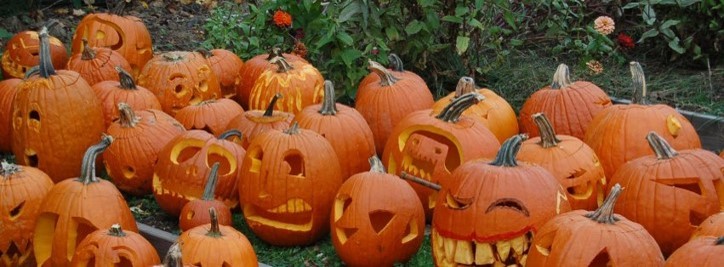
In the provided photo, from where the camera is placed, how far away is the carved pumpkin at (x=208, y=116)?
5.87 meters

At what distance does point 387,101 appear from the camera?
590cm

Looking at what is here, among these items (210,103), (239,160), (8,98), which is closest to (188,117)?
(210,103)

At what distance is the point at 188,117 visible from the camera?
590cm

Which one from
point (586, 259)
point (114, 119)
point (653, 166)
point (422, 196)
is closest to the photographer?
point (586, 259)

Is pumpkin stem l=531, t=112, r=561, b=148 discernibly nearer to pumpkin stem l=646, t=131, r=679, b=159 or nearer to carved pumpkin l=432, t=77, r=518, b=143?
pumpkin stem l=646, t=131, r=679, b=159

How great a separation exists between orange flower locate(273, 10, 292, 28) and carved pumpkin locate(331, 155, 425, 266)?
8.92 feet

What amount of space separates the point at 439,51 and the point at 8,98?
2.99 m

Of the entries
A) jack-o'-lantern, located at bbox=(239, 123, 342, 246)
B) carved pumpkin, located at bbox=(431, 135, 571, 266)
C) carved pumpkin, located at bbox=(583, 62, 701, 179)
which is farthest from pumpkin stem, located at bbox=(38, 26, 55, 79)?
carved pumpkin, located at bbox=(583, 62, 701, 179)

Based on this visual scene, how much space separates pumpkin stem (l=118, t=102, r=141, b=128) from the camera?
5531 millimetres

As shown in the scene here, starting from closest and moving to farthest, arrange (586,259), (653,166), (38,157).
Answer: (586,259) → (653,166) → (38,157)

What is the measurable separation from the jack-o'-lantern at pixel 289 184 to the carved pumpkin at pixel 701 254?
1866 millimetres

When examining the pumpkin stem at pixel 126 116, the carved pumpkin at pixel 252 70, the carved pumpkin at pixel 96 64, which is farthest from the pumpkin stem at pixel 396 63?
the carved pumpkin at pixel 96 64

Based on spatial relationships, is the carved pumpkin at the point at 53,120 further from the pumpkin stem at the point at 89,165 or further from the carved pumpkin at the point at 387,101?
the carved pumpkin at the point at 387,101

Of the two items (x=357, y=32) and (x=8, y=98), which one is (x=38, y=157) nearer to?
(x=8, y=98)
